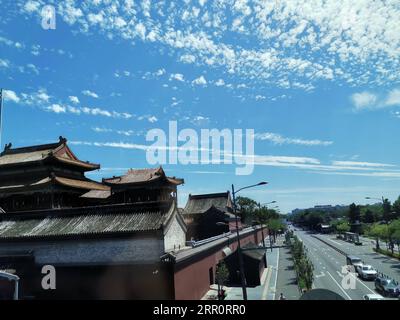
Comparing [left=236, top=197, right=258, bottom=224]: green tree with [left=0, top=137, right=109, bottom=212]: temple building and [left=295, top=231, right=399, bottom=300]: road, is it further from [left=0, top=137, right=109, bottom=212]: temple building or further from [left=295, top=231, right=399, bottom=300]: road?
[left=0, top=137, right=109, bottom=212]: temple building

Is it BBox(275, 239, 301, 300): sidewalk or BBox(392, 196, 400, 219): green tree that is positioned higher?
BBox(392, 196, 400, 219): green tree

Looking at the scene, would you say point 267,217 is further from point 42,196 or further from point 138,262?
point 138,262

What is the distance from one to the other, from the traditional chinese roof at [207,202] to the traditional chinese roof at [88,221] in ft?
109

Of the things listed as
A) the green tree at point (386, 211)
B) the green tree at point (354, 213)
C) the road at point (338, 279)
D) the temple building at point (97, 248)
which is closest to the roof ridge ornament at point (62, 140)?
the temple building at point (97, 248)

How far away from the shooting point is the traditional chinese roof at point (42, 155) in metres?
36.7

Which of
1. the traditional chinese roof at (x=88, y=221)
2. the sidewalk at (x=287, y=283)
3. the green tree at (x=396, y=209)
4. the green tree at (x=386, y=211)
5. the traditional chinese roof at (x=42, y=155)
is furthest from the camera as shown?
the green tree at (x=396, y=209)

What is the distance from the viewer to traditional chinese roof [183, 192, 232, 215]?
58166 millimetres

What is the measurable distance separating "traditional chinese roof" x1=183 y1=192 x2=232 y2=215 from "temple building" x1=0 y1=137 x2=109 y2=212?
69.1 feet

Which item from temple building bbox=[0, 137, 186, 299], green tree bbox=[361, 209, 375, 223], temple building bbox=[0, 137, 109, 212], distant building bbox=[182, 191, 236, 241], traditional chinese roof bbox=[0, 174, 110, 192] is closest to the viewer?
temple building bbox=[0, 137, 186, 299]

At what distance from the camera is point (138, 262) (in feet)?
68.0

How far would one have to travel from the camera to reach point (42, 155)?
36.6 metres

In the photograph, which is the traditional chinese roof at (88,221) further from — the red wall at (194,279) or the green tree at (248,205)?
the green tree at (248,205)

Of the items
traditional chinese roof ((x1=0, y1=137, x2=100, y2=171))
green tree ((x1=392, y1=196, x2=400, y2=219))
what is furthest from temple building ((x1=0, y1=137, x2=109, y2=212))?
green tree ((x1=392, y1=196, x2=400, y2=219))
